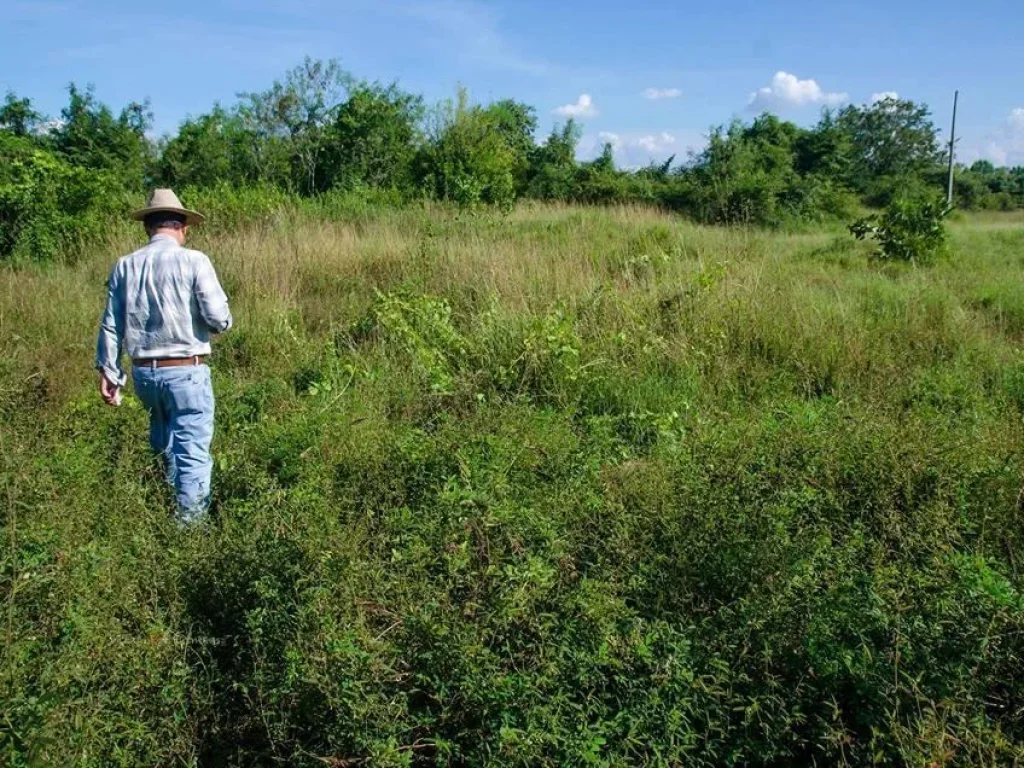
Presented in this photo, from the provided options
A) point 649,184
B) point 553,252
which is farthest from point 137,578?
point 649,184

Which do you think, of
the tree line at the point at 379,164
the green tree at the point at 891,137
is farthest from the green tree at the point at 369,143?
the green tree at the point at 891,137

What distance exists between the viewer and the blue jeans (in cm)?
420

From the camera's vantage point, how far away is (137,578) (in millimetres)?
3326

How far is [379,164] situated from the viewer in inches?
787

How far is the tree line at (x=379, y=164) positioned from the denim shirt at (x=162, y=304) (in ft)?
25.2

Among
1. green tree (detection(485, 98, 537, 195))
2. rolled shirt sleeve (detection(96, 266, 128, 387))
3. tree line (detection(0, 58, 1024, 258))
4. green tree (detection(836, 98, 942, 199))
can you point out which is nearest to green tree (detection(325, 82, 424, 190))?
Answer: tree line (detection(0, 58, 1024, 258))

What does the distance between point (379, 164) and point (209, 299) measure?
16.7 meters

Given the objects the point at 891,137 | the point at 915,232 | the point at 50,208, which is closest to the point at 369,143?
the point at 50,208

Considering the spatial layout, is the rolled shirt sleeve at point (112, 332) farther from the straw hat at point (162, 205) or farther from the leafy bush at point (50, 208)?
the leafy bush at point (50, 208)

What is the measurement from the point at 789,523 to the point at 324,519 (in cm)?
218

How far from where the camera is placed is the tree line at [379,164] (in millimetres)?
11156

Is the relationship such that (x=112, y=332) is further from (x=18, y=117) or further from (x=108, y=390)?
(x=18, y=117)

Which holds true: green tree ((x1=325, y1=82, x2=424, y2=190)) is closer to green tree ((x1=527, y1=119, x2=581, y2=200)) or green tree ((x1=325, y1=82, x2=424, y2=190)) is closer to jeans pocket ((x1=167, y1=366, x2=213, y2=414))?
green tree ((x1=527, y1=119, x2=581, y2=200))

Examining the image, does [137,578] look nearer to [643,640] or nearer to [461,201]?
[643,640]
